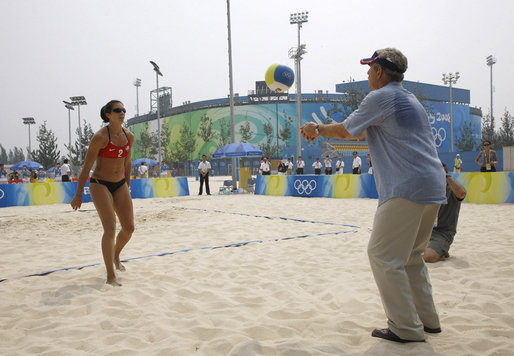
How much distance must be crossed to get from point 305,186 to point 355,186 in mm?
1998

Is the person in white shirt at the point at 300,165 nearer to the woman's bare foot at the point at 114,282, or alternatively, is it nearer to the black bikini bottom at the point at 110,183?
the black bikini bottom at the point at 110,183

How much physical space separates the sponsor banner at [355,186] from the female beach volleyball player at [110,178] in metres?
10.00

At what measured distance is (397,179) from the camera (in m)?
2.29

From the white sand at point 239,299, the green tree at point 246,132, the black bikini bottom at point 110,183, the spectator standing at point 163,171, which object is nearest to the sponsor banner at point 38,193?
the white sand at point 239,299

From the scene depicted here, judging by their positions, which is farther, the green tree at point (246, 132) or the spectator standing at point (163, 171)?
the green tree at point (246, 132)

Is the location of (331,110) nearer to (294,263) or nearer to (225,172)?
(225,172)

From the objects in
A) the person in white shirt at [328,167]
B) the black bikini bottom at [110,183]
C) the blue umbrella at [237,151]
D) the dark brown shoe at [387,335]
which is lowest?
the dark brown shoe at [387,335]

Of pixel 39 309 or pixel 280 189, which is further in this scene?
pixel 280 189

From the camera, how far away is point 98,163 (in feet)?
12.9

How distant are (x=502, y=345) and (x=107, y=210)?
3.44 m

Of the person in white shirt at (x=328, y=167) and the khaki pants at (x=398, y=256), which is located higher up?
the person in white shirt at (x=328, y=167)

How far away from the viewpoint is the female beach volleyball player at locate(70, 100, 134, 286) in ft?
12.5

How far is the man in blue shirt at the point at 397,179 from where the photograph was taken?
2.26 m

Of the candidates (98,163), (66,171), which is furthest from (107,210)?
(66,171)
